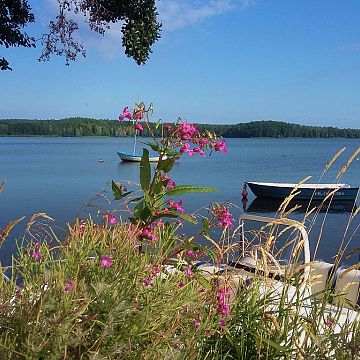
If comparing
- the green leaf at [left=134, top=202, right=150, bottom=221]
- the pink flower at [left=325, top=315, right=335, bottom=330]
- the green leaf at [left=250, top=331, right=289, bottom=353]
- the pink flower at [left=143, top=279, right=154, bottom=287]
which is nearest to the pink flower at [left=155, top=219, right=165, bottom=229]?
the green leaf at [left=134, top=202, right=150, bottom=221]

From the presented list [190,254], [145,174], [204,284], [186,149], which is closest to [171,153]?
[186,149]

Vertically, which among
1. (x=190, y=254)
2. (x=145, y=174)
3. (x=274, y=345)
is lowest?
(x=274, y=345)

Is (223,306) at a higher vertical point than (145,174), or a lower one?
lower

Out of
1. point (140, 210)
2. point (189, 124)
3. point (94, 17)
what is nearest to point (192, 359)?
point (140, 210)

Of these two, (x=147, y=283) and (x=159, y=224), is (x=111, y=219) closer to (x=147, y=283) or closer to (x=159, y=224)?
(x=159, y=224)

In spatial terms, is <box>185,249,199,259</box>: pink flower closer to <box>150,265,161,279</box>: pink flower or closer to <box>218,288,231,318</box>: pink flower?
<box>218,288,231,318</box>: pink flower

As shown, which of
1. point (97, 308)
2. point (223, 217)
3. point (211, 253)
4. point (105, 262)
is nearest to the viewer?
point (97, 308)

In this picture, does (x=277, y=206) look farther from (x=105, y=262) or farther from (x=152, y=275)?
(x=105, y=262)

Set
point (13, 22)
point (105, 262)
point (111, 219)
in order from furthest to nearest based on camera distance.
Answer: point (13, 22)
point (111, 219)
point (105, 262)

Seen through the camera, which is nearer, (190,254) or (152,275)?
(152,275)

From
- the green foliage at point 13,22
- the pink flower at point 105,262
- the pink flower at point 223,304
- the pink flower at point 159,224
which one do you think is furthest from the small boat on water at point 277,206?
the pink flower at point 105,262

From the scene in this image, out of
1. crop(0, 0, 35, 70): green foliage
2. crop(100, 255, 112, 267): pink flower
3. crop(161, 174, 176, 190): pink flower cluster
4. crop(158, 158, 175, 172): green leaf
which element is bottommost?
crop(100, 255, 112, 267): pink flower

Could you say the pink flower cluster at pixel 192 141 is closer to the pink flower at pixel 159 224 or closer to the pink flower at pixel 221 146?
the pink flower at pixel 221 146

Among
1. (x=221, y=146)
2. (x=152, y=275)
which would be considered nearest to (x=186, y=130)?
(x=221, y=146)
